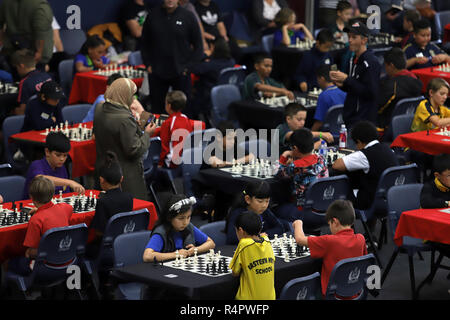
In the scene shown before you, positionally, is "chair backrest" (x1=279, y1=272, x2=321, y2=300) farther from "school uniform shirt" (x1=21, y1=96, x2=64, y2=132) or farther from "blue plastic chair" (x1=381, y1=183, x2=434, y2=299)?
"school uniform shirt" (x1=21, y1=96, x2=64, y2=132)

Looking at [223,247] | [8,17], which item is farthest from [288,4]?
[223,247]

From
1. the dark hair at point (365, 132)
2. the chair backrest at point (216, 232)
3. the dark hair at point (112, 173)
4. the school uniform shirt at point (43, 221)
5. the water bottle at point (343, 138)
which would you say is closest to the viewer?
the school uniform shirt at point (43, 221)

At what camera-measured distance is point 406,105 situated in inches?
422

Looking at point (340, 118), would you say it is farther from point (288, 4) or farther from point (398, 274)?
point (288, 4)

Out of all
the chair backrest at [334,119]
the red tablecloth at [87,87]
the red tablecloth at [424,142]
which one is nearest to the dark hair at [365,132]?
the red tablecloth at [424,142]

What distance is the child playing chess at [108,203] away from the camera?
7.36 meters

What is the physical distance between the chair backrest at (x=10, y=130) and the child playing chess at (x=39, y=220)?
2705 mm

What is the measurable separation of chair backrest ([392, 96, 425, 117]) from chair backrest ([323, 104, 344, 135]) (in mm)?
636

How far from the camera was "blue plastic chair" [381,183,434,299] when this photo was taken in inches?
306

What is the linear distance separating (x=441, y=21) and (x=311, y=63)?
4037 millimetres

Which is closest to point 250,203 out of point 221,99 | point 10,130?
point 10,130

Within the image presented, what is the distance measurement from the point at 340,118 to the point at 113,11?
19.3 feet

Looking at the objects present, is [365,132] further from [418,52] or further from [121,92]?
[418,52]

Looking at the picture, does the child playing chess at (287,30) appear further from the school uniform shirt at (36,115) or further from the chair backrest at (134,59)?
the school uniform shirt at (36,115)
